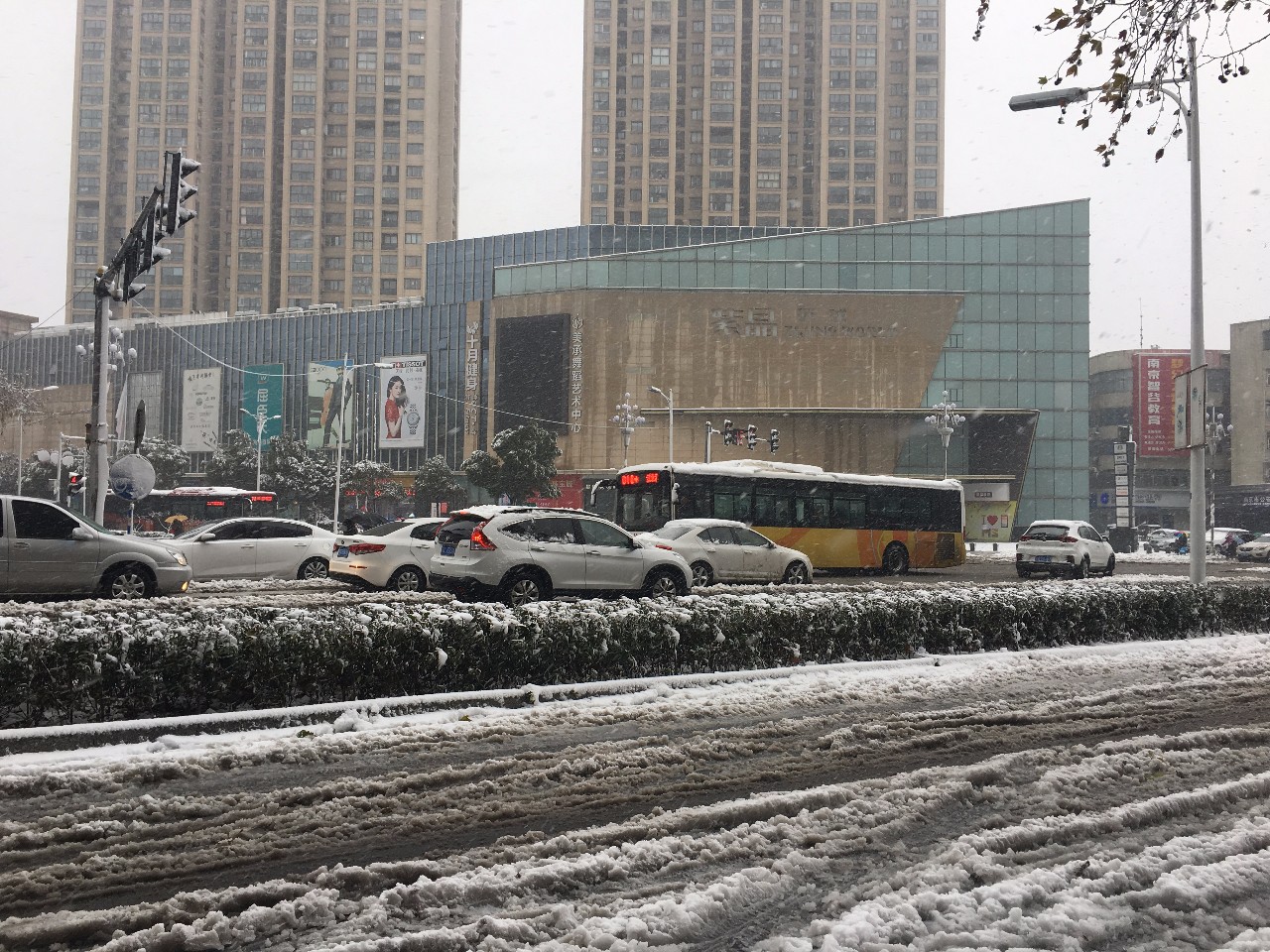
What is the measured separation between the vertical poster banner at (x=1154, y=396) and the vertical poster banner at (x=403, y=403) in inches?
2440

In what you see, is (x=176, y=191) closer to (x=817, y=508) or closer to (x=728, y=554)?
(x=728, y=554)

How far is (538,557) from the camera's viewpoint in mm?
14953

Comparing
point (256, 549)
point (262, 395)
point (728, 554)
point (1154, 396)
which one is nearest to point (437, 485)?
point (262, 395)

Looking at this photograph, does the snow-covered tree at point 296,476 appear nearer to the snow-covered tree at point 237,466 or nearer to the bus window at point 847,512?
the snow-covered tree at point 237,466

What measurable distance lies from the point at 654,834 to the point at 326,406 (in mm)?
89325

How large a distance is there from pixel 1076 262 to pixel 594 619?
75022 mm

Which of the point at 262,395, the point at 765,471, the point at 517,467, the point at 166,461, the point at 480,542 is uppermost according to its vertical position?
the point at 262,395

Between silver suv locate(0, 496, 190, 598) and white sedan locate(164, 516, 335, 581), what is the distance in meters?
4.45

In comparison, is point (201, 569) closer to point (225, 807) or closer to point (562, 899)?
point (225, 807)

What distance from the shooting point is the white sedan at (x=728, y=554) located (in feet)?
68.7

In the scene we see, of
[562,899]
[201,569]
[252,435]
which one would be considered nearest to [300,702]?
[562,899]

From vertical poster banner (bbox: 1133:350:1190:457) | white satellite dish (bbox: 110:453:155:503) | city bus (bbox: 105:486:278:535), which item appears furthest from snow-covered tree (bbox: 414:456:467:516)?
vertical poster banner (bbox: 1133:350:1190:457)

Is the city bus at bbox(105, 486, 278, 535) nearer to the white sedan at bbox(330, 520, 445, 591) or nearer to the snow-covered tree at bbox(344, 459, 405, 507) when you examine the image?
the snow-covered tree at bbox(344, 459, 405, 507)

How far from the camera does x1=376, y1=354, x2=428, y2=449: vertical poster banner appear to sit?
87625mm
